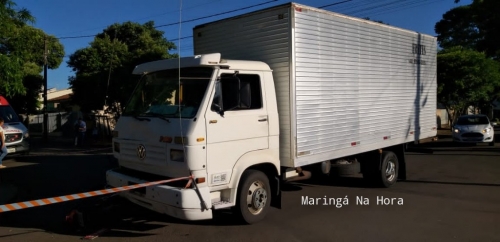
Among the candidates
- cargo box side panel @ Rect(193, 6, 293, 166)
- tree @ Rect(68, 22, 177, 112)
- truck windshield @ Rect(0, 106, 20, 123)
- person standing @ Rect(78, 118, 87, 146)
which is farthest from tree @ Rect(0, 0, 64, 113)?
person standing @ Rect(78, 118, 87, 146)

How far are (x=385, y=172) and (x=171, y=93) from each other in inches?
205

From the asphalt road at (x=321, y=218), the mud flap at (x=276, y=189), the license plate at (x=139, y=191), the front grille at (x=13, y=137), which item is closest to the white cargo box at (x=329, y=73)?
the mud flap at (x=276, y=189)

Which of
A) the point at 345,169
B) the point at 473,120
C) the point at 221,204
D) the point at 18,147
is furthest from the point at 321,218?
the point at 473,120

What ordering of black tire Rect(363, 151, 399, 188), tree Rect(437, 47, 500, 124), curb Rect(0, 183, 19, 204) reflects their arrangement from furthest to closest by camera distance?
tree Rect(437, 47, 500, 124) < black tire Rect(363, 151, 399, 188) < curb Rect(0, 183, 19, 204)

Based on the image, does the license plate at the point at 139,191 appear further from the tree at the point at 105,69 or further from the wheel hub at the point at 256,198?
the tree at the point at 105,69

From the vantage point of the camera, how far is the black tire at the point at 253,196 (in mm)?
5816

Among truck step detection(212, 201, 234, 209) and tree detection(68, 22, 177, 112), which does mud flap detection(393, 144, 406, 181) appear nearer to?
truck step detection(212, 201, 234, 209)

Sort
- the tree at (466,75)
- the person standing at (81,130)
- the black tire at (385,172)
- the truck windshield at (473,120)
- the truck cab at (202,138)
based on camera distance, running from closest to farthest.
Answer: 1. the truck cab at (202,138)
2. the black tire at (385,172)
3. the truck windshield at (473,120)
4. the person standing at (81,130)
5. the tree at (466,75)

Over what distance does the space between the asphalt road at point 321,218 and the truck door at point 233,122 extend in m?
1.04

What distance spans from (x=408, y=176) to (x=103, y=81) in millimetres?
15182

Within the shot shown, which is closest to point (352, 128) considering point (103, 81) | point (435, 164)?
point (435, 164)

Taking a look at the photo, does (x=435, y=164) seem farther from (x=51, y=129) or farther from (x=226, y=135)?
(x=51, y=129)

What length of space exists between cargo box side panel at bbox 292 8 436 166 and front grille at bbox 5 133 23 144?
1044 centimetres

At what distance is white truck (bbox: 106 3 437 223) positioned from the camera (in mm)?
5359
